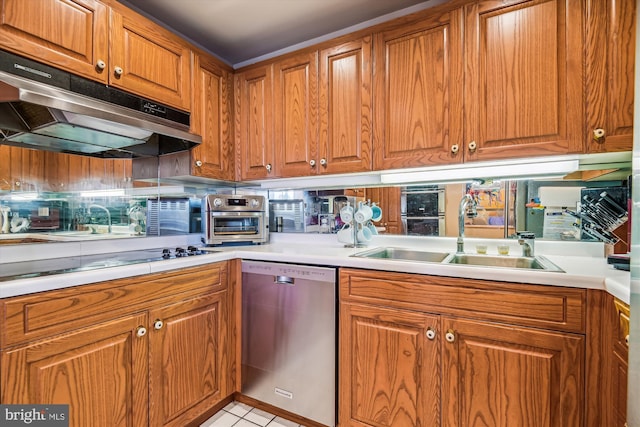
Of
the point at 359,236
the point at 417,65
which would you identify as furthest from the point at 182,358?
the point at 417,65

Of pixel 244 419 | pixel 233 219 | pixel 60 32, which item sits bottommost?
pixel 244 419

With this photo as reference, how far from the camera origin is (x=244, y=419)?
1.66 m

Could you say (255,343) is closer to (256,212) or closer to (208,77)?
(256,212)

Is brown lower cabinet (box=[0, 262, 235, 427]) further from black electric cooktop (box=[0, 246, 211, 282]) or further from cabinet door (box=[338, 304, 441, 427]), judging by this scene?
cabinet door (box=[338, 304, 441, 427])

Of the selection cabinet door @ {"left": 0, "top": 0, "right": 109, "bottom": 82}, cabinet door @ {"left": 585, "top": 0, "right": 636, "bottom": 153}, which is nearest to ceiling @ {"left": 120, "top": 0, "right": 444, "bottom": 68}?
cabinet door @ {"left": 0, "top": 0, "right": 109, "bottom": 82}

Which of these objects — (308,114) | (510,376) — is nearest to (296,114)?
(308,114)

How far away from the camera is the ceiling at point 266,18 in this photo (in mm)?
1749

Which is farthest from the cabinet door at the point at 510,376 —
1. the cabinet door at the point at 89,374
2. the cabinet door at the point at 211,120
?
the cabinet door at the point at 211,120

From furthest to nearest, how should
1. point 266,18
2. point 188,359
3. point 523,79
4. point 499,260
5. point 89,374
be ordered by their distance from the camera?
point 266,18, point 499,260, point 188,359, point 523,79, point 89,374

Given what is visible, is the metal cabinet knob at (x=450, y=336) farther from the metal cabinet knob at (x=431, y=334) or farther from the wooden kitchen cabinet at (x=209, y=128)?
the wooden kitchen cabinet at (x=209, y=128)

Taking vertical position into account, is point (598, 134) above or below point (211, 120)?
below

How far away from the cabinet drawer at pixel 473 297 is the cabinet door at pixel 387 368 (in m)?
0.06

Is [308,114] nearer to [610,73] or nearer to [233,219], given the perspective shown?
[233,219]

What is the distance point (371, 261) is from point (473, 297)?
45 centimetres
